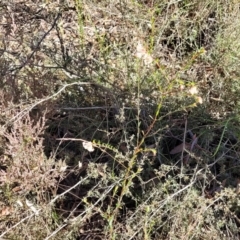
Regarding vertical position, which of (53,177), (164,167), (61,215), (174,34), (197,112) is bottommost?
(61,215)

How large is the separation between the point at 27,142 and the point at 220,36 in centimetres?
125

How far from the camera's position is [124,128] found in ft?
6.47

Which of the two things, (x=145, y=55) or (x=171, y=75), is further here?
(x=171, y=75)

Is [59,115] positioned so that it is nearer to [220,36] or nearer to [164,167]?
[164,167]

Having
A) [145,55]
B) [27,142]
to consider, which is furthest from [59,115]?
[145,55]

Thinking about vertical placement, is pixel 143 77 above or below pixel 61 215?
above

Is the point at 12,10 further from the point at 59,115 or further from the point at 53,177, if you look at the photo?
the point at 53,177

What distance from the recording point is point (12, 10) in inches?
106

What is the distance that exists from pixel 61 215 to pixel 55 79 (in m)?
0.71

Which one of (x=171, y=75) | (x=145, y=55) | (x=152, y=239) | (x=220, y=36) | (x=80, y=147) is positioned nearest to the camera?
(x=145, y=55)

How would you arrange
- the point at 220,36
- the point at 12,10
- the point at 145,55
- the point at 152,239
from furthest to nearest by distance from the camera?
1. the point at 12,10
2. the point at 220,36
3. the point at 152,239
4. the point at 145,55

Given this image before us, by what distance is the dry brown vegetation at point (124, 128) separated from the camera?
1.84 meters

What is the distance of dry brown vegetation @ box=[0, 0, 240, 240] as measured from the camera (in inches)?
72.3

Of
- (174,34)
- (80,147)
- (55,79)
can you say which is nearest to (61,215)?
(80,147)
